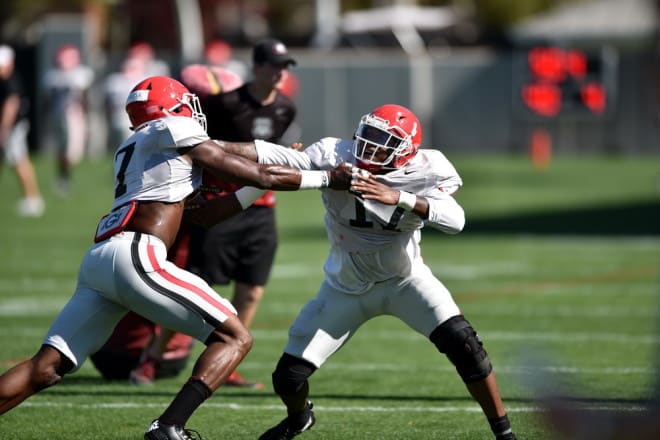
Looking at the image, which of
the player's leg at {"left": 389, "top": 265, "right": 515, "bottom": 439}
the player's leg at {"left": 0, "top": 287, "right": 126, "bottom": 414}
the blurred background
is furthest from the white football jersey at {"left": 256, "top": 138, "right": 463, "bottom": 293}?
the blurred background

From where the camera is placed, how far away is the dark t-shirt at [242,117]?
25.0ft

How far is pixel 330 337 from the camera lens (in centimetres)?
552

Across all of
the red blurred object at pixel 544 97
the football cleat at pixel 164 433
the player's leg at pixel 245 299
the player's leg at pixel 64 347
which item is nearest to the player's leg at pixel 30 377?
the player's leg at pixel 64 347

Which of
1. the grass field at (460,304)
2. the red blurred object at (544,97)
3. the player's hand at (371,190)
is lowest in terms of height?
the red blurred object at (544,97)

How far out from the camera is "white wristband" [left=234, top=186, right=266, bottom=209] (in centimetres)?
579

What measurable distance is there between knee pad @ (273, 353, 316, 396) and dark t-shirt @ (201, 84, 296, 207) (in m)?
2.20

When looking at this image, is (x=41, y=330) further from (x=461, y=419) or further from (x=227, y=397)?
(x=461, y=419)

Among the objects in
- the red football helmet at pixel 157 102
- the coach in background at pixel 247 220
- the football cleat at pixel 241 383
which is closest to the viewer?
the red football helmet at pixel 157 102

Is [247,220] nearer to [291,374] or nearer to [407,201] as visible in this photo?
[291,374]

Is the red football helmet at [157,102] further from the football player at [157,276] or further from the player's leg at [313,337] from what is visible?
the player's leg at [313,337]

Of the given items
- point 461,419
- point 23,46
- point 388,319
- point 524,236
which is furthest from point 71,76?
point 461,419

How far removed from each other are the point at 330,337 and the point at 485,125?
21486 mm

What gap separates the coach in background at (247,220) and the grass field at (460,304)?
624 mm

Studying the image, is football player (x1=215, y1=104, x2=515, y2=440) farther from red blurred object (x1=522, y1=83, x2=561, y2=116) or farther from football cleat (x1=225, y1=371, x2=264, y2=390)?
red blurred object (x1=522, y1=83, x2=561, y2=116)
